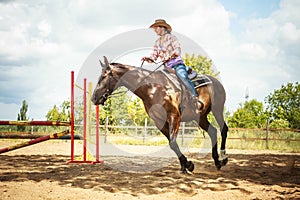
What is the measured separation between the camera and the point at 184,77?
6.24 metres

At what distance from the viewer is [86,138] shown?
23.7 feet

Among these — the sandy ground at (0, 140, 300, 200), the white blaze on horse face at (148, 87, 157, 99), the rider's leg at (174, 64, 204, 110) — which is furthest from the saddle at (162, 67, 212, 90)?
the sandy ground at (0, 140, 300, 200)

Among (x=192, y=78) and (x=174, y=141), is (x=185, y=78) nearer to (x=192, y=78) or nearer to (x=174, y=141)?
(x=192, y=78)

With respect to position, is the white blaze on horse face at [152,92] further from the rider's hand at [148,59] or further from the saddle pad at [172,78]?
the rider's hand at [148,59]

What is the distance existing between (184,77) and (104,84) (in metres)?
1.74

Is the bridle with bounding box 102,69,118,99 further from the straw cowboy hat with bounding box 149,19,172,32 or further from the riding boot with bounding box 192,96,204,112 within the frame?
the riding boot with bounding box 192,96,204,112

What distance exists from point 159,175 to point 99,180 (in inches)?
47.4

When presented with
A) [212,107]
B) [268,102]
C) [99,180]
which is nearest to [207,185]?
[99,180]

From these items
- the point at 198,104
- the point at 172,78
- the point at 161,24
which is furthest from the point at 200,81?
the point at 161,24

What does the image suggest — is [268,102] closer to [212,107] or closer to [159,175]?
[212,107]

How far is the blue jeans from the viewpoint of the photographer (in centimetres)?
624

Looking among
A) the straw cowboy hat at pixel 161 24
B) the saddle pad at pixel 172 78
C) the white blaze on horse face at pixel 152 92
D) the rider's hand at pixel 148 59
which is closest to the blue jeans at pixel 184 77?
the saddle pad at pixel 172 78

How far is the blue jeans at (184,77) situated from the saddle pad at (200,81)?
0.36 metres

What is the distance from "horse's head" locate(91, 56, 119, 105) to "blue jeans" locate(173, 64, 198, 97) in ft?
4.58
